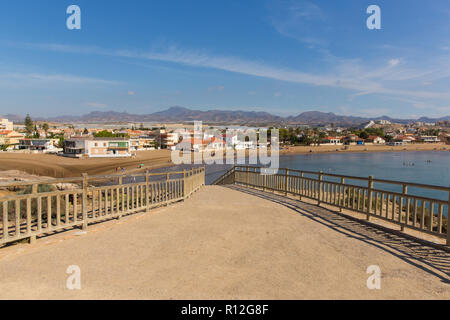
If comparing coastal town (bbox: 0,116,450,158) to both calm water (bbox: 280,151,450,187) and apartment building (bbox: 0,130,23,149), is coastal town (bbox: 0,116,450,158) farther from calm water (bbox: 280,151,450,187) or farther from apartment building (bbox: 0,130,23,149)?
calm water (bbox: 280,151,450,187)

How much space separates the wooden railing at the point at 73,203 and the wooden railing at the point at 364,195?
4221mm

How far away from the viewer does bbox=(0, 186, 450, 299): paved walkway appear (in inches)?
162

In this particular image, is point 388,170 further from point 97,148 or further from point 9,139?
point 9,139

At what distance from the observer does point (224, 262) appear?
516 cm

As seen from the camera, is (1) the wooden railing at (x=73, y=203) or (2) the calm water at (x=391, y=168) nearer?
(1) the wooden railing at (x=73, y=203)

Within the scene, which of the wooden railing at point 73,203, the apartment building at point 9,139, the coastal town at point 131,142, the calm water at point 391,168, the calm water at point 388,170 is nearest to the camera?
the wooden railing at point 73,203

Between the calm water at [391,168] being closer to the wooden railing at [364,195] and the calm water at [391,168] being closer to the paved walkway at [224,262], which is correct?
the wooden railing at [364,195]

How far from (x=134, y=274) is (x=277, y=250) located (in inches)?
104

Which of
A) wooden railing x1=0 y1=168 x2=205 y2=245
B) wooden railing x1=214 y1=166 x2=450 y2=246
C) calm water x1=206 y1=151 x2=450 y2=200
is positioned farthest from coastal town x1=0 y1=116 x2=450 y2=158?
wooden railing x1=0 y1=168 x2=205 y2=245

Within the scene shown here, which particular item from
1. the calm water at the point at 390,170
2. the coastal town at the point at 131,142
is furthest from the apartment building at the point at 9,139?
the calm water at the point at 390,170

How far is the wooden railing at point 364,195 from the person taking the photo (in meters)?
6.46
